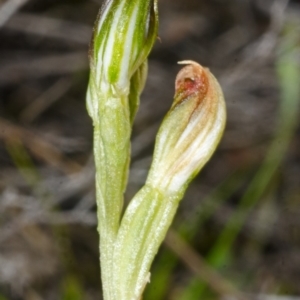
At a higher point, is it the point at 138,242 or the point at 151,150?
the point at 138,242

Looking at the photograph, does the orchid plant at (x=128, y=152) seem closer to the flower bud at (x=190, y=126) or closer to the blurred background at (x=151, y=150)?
the flower bud at (x=190, y=126)

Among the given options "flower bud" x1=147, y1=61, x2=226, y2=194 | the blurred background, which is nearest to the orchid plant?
"flower bud" x1=147, y1=61, x2=226, y2=194

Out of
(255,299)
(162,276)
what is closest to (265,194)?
(255,299)

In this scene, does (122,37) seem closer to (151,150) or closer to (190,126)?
(190,126)

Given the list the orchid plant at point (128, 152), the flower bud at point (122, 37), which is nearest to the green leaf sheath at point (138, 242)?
the orchid plant at point (128, 152)

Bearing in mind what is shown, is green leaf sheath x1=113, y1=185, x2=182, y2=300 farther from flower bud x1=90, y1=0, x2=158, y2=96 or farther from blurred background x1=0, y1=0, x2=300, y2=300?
blurred background x1=0, y1=0, x2=300, y2=300

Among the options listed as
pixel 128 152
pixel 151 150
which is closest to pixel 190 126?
pixel 128 152

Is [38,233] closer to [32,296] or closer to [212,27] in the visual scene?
[32,296]
